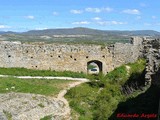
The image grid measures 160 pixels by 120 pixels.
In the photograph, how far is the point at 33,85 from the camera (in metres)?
23.0

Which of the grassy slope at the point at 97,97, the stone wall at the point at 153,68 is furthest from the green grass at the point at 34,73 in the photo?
the stone wall at the point at 153,68

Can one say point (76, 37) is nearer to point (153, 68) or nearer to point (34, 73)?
point (34, 73)

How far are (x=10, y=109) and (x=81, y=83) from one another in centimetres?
691

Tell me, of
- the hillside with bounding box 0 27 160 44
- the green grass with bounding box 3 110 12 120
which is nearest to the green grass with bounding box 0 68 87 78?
the green grass with bounding box 3 110 12 120

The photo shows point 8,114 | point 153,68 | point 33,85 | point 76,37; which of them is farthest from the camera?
point 76,37

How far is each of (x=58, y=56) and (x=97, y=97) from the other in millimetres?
7206

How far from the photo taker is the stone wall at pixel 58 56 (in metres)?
27.1

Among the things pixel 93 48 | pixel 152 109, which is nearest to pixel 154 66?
pixel 152 109

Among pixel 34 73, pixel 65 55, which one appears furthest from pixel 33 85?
pixel 65 55

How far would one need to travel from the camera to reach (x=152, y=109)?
15.7m

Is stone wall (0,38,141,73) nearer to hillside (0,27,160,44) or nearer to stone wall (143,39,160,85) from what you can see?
stone wall (143,39,160,85)

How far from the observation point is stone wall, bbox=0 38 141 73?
89.0 ft

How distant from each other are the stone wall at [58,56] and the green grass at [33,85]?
10.0 feet

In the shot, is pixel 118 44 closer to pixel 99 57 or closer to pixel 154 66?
pixel 99 57
